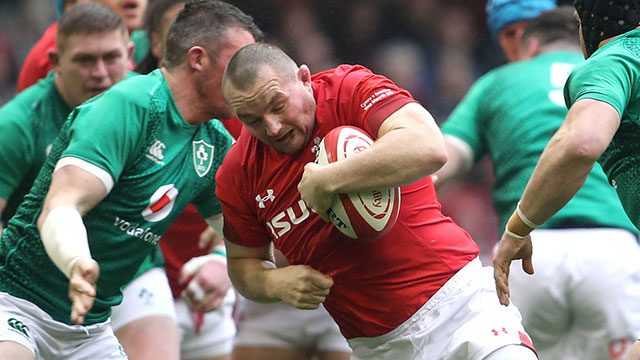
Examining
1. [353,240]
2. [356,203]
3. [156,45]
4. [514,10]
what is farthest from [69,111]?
[514,10]

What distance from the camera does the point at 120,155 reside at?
364cm

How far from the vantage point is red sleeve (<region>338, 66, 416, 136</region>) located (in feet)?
10.6

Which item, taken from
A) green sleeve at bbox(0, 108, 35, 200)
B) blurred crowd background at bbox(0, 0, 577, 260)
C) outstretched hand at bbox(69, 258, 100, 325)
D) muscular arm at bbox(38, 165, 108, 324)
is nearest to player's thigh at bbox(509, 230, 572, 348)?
muscular arm at bbox(38, 165, 108, 324)

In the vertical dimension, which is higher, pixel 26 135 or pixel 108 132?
pixel 108 132

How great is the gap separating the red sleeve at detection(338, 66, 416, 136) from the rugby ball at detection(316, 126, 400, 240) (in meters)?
0.09

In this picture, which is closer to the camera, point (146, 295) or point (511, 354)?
point (511, 354)

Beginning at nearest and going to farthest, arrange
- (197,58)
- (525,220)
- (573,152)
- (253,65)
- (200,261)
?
(573,152)
(525,220)
(253,65)
(197,58)
(200,261)

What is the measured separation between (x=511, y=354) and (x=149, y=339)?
2102 millimetres

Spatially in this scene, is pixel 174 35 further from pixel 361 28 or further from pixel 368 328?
pixel 361 28

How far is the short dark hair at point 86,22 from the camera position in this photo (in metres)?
4.81

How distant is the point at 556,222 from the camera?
512 cm

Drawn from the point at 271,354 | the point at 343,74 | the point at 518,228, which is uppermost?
the point at 343,74

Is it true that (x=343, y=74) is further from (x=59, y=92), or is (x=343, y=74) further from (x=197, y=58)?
(x=59, y=92)

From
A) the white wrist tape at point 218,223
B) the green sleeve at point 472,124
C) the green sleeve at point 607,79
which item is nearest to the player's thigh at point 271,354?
the white wrist tape at point 218,223
